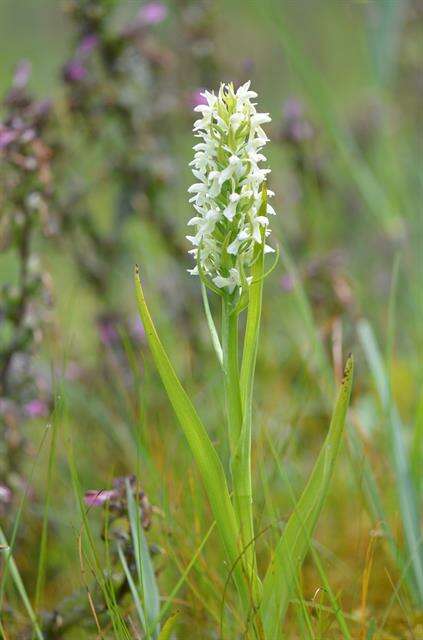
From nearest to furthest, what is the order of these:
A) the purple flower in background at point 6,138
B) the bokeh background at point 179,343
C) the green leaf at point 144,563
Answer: the green leaf at point 144,563, the bokeh background at point 179,343, the purple flower in background at point 6,138

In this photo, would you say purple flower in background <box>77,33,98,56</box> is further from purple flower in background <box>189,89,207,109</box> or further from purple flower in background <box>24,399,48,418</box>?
purple flower in background <box>24,399,48,418</box>

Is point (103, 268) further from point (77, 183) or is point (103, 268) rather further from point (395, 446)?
point (395, 446)

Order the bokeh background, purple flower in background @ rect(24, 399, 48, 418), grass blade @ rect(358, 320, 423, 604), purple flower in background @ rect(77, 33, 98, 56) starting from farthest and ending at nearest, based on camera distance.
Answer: purple flower in background @ rect(77, 33, 98, 56) → purple flower in background @ rect(24, 399, 48, 418) → the bokeh background → grass blade @ rect(358, 320, 423, 604)

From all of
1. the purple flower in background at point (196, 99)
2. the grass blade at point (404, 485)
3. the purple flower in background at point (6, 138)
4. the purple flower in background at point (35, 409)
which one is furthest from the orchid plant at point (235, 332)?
the purple flower in background at point (196, 99)

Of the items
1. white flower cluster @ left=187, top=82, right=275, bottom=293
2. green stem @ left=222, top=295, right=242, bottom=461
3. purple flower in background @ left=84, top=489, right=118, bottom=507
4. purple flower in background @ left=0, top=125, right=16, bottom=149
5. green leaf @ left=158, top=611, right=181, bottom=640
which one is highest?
purple flower in background @ left=0, top=125, right=16, bottom=149

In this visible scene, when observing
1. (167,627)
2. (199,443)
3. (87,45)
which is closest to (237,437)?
(199,443)

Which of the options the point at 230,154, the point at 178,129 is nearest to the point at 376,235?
the point at 178,129

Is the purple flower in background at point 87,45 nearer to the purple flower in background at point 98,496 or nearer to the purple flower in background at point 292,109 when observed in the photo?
the purple flower in background at point 292,109

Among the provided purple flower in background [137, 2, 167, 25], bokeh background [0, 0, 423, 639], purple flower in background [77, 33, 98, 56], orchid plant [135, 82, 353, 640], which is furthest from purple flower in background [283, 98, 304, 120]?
orchid plant [135, 82, 353, 640]
